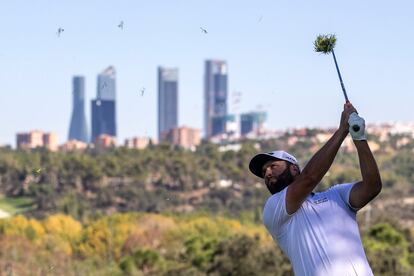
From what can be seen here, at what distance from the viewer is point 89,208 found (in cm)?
8306

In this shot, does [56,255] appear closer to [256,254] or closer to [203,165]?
[256,254]

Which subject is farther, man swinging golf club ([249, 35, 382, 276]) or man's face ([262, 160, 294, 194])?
man's face ([262, 160, 294, 194])

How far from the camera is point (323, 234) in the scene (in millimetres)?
4750

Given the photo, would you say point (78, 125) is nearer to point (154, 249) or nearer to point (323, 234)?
point (154, 249)

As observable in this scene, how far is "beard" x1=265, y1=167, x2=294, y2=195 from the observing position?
4.99 m

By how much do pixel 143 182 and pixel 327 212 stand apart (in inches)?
3437

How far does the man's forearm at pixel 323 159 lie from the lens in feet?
15.6

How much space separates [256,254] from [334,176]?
54752 millimetres

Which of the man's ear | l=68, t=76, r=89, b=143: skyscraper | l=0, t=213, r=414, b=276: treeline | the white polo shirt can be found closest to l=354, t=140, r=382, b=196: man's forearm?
the white polo shirt

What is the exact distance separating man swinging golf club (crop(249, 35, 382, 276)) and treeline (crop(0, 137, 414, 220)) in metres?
73.0

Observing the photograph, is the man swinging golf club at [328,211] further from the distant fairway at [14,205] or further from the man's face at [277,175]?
the distant fairway at [14,205]

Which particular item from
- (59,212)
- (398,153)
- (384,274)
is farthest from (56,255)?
Answer: (398,153)

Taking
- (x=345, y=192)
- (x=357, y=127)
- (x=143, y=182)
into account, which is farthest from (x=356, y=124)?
(x=143, y=182)

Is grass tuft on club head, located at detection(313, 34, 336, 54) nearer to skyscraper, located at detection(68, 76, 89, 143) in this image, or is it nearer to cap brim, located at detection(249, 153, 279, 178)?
cap brim, located at detection(249, 153, 279, 178)
